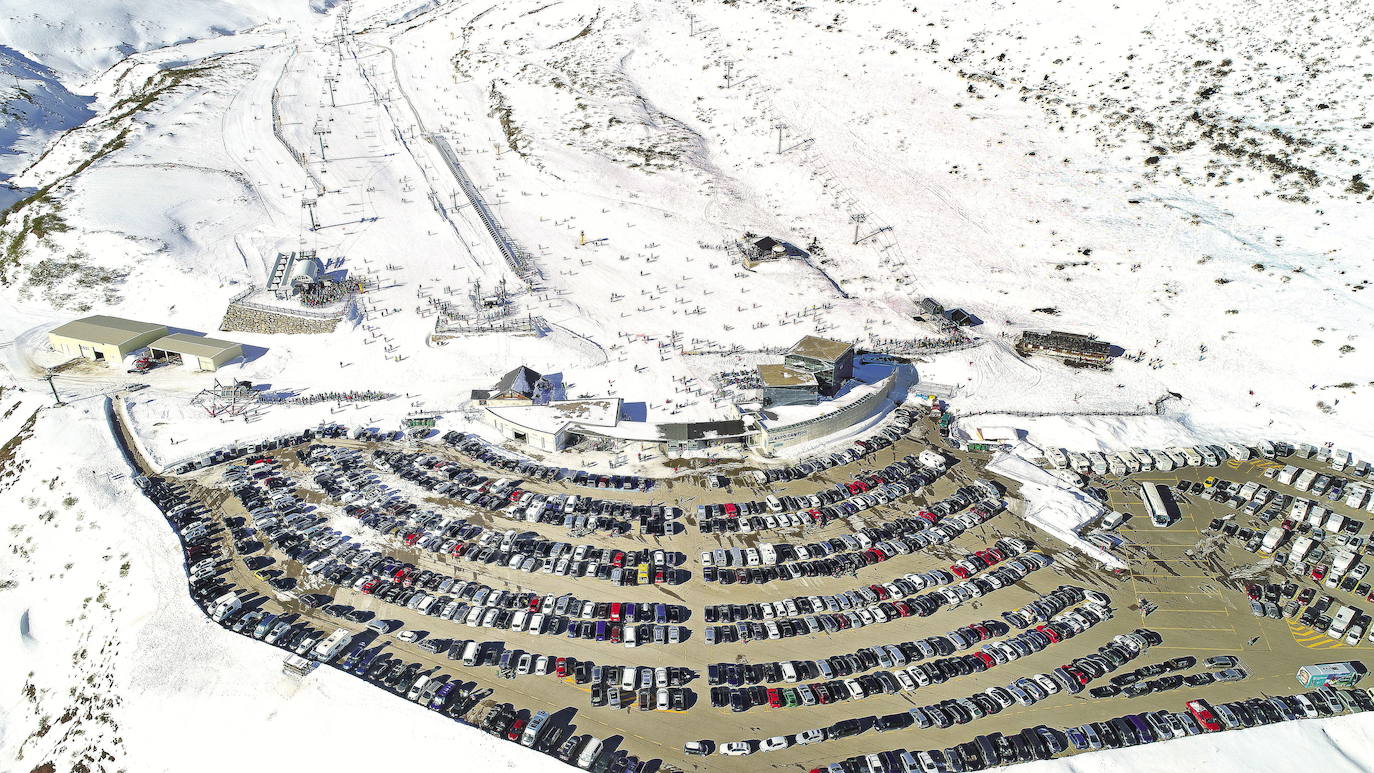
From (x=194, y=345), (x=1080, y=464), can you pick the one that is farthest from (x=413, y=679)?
(x=1080, y=464)

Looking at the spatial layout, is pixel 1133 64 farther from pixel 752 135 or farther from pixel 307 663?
pixel 307 663

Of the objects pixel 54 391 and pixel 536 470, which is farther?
pixel 54 391

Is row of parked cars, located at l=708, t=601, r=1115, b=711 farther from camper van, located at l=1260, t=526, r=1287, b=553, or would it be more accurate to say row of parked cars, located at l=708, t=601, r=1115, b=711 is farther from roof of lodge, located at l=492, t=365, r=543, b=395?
roof of lodge, located at l=492, t=365, r=543, b=395

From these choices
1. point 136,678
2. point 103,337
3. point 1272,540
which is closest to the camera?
point 136,678

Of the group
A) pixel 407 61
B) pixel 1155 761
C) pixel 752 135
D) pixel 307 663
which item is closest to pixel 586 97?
pixel 752 135

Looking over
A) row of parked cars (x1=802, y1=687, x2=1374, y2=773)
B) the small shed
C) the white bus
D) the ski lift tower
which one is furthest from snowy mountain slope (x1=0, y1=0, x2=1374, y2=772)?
the white bus

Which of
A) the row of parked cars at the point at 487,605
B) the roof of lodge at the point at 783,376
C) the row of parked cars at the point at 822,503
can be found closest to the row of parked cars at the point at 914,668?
the row of parked cars at the point at 487,605

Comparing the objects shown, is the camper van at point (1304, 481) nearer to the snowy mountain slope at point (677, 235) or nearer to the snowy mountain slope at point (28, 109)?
the snowy mountain slope at point (677, 235)

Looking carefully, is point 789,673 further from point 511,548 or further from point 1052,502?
point 1052,502
